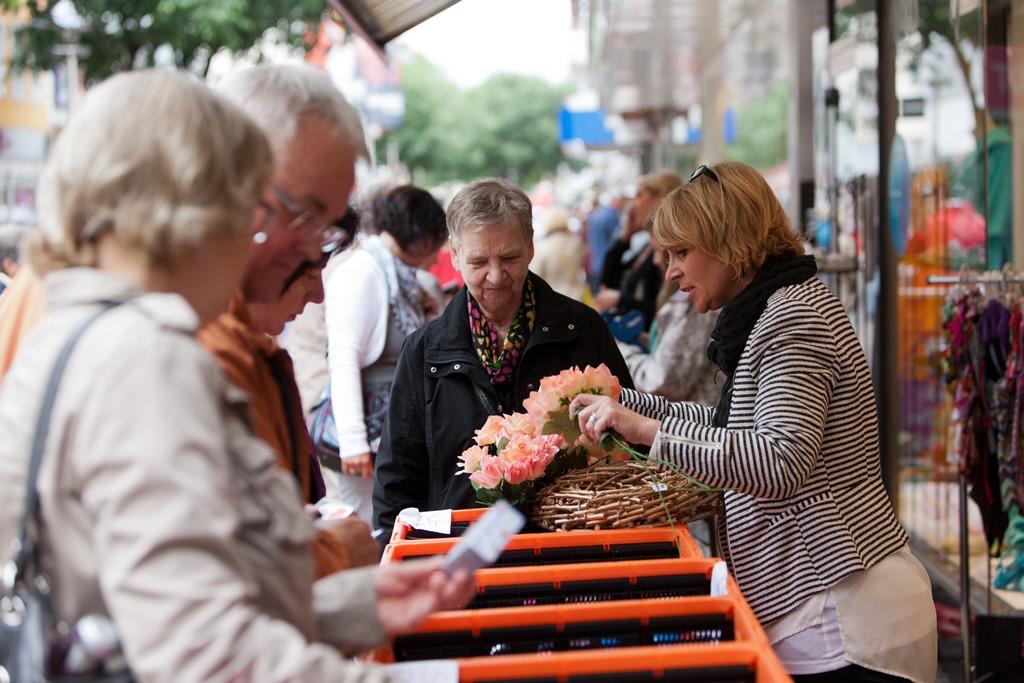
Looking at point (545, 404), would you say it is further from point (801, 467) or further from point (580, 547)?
point (801, 467)

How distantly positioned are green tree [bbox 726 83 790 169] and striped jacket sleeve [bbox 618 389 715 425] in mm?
18784

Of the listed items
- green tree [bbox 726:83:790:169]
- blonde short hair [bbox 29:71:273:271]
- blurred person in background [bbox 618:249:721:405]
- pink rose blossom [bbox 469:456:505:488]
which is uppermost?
green tree [bbox 726:83:790:169]

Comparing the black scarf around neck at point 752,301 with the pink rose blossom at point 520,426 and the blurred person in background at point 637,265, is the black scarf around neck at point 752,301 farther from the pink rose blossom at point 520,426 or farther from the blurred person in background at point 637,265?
the blurred person in background at point 637,265

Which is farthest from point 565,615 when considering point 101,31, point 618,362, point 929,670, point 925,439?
point 101,31

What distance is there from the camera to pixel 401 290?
548 cm

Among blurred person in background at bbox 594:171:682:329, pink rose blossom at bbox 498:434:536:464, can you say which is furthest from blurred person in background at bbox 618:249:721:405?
pink rose blossom at bbox 498:434:536:464

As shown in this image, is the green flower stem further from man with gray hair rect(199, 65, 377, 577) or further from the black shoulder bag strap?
the black shoulder bag strap

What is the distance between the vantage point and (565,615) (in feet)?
6.95

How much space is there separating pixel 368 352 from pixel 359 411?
0.97 ft

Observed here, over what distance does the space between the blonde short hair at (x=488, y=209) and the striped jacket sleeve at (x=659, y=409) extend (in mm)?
735

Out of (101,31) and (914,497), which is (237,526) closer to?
(914,497)

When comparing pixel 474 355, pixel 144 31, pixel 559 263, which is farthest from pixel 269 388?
pixel 144 31

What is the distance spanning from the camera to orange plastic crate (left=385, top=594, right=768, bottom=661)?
2.11m

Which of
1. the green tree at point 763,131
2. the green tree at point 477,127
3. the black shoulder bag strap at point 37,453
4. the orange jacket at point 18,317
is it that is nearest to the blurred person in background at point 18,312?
the orange jacket at point 18,317
